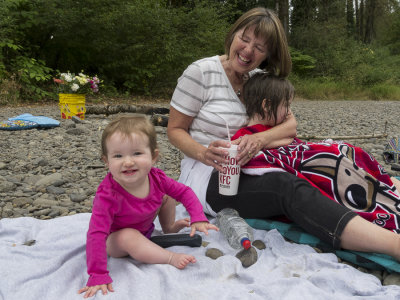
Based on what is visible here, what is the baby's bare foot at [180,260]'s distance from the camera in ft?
6.81

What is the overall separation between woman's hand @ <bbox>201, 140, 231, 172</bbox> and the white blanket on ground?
0.51 meters

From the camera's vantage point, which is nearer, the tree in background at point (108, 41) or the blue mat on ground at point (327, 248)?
the blue mat on ground at point (327, 248)

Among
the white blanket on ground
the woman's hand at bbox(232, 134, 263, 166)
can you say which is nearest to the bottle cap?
the white blanket on ground

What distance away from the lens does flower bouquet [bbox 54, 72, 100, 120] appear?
709cm

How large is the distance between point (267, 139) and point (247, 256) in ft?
2.71

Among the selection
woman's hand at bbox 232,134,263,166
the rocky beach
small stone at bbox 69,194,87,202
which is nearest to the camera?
woman's hand at bbox 232,134,263,166

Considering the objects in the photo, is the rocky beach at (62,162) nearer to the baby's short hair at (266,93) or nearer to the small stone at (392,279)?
the small stone at (392,279)

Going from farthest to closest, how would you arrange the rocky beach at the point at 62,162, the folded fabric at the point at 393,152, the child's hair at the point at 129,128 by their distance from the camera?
the folded fabric at the point at 393,152 → the rocky beach at the point at 62,162 → the child's hair at the point at 129,128

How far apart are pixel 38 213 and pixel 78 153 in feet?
6.47

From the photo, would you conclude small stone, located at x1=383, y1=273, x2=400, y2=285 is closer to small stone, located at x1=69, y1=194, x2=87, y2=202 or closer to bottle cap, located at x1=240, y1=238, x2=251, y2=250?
bottle cap, located at x1=240, y1=238, x2=251, y2=250

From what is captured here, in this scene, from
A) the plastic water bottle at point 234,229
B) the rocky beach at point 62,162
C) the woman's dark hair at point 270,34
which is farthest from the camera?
the rocky beach at point 62,162

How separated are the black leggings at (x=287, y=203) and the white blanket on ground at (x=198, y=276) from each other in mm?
171

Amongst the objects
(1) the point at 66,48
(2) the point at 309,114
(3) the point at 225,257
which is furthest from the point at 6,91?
(3) the point at 225,257

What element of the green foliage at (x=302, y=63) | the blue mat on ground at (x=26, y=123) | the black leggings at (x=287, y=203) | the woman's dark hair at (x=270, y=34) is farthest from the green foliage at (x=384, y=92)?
the black leggings at (x=287, y=203)
